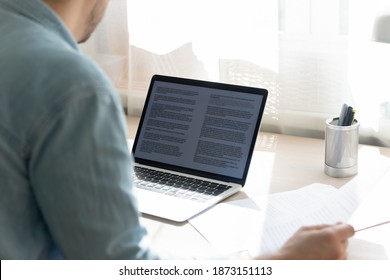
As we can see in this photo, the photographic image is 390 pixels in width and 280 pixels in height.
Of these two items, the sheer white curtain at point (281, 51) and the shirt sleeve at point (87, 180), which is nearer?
the shirt sleeve at point (87, 180)

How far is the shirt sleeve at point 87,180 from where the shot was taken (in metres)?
0.73

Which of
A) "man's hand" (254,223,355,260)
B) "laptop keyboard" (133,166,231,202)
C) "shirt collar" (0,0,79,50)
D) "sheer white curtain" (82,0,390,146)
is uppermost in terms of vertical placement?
"shirt collar" (0,0,79,50)

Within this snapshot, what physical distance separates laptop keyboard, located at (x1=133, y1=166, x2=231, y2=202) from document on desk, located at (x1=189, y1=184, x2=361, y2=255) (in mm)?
52

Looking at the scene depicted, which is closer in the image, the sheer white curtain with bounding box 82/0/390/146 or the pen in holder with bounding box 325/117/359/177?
the pen in holder with bounding box 325/117/359/177

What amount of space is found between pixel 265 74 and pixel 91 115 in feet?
3.27

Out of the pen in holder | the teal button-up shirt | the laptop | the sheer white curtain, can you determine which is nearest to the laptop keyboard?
the laptop

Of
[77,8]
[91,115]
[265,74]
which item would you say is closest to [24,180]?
[91,115]

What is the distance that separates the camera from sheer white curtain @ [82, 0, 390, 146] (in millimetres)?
1566

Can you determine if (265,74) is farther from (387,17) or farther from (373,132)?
(387,17)

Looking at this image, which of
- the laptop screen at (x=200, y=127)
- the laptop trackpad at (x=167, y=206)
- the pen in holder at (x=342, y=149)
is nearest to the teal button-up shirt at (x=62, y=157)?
the laptop trackpad at (x=167, y=206)

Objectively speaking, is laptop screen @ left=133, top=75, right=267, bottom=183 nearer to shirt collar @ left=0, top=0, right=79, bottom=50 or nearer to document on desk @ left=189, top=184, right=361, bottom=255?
document on desk @ left=189, top=184, right=361, bottom=255

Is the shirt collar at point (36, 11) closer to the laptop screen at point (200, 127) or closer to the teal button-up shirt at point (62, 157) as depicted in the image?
the teal button-up shirt at point (62, 157)

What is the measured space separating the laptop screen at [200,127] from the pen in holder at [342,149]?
17cm

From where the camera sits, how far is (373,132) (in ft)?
5.37
